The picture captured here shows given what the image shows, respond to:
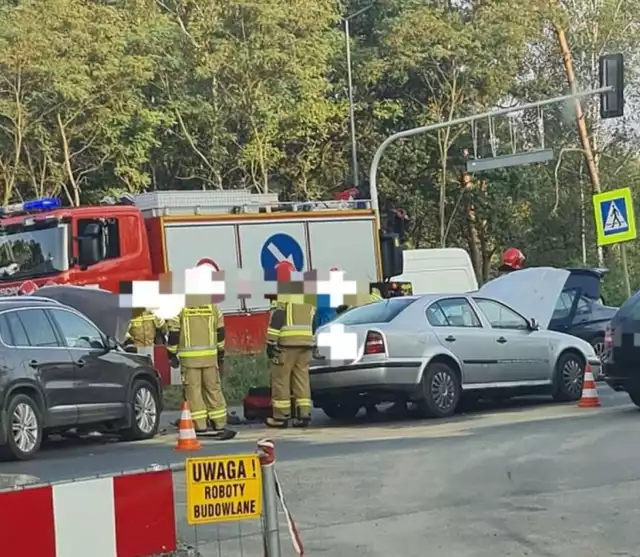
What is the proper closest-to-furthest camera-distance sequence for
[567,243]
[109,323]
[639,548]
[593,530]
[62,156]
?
[639,548] → [593,530] → [109,323] → [62,156] → [567,243]

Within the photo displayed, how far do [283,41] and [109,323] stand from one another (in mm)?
21049

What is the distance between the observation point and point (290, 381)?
47.7 feet

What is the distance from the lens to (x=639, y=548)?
25.6 feet

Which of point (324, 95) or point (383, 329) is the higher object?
point (324, 95)

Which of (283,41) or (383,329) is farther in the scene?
(283,41)

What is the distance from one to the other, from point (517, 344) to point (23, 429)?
20.9 ft

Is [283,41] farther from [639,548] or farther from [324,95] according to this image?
[639,548]

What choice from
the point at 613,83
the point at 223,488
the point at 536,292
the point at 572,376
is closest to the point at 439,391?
the point at 572,376

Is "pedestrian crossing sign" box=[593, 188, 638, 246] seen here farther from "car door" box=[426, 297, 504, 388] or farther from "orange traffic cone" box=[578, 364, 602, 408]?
"car door" box=[426, 297, 504, 388]

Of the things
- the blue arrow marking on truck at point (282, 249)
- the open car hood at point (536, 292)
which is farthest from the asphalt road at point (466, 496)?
the blue arrow marking on truck at point (282, 249)

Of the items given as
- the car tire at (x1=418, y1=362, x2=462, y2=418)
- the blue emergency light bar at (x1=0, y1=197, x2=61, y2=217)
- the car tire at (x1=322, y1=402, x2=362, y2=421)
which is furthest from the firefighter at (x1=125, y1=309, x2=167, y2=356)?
the blue emergency light bar at (x1=0, y1=197, x2=61, y2=217)

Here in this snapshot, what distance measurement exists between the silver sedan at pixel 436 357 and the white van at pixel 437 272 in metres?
9.57

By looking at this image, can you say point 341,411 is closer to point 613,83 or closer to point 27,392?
point 27,392

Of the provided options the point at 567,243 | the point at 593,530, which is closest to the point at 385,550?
the point at 593,530
